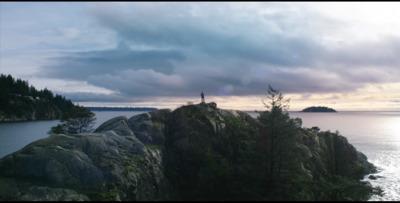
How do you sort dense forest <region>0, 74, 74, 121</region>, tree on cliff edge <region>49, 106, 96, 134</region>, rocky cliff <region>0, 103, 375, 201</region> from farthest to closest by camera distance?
dense forest <region>0, 74, 74, 121</region> → tree on cliff edge <region>49, 106, 96, 134</region> → rocky cliff <region>0, 103, 375, 201</region>

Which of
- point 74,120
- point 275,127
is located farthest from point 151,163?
point 74,120

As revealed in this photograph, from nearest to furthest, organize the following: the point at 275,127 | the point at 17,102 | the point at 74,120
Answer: the point at 275,127 → the point at 74,120 → the point at 17,102

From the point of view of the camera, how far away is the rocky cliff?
2150 centimetres

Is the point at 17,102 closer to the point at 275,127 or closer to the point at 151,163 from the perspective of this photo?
the point at 151,163

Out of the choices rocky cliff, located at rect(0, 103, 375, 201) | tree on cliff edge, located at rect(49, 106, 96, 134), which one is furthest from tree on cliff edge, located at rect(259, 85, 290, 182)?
tree on cliff edge, located at rect(49, 106, 96, 134)

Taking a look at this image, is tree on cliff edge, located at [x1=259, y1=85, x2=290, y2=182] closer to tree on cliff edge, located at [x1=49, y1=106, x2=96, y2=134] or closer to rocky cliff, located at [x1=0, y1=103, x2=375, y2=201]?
rocky cliff, located at [x1=0, y1=103, x2=375, y2=201]

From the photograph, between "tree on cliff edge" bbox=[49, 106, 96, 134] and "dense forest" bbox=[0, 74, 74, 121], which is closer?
"tree on cliff edge" bbox=[49, 106, 96, 134]

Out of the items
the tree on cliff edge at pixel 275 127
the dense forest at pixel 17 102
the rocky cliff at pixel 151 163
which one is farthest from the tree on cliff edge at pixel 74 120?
the dense forest at pixel 17 102

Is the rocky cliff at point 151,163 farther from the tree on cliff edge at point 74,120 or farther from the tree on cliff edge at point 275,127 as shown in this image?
the tree on cliff edge at point 74,120

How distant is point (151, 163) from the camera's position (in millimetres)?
30328

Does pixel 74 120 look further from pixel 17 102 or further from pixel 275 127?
pixel 17 102

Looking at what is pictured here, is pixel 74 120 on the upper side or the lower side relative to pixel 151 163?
upper

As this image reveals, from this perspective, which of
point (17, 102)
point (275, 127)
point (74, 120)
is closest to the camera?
point (275, 127)

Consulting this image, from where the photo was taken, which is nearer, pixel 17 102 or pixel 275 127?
pixel 275 127
